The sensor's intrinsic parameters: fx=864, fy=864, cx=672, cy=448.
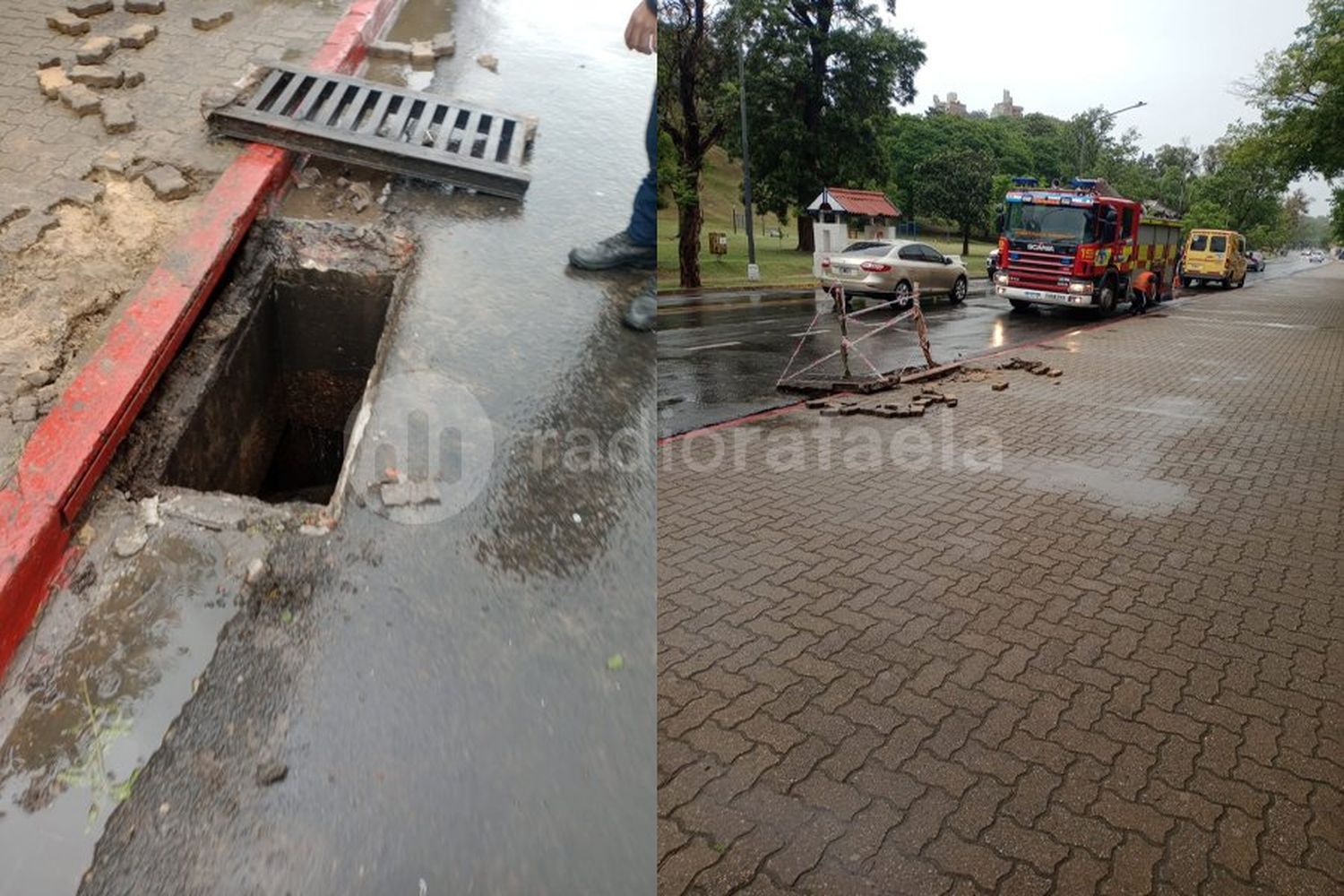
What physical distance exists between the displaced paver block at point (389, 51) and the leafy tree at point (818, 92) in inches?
546

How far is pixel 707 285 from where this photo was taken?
19344 millimetres

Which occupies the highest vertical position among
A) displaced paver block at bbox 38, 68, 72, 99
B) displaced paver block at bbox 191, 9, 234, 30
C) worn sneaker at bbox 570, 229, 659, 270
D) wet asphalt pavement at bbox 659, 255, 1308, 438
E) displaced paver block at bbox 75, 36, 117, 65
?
displaced paver block at bbox 191, 9, 234, 30

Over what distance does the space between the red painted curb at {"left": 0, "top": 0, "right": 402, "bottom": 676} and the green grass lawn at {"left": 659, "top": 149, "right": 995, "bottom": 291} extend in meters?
9.56

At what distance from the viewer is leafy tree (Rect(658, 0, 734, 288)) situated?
902 centimetres

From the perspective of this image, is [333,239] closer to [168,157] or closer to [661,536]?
[168,157]

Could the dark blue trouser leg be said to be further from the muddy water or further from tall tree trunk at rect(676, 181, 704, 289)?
tall tree trunk at rect(676, 181, 704, 289)

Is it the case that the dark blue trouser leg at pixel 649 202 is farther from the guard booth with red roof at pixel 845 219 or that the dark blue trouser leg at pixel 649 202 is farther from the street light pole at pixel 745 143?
the guard booth with red roof at pixel 845 219

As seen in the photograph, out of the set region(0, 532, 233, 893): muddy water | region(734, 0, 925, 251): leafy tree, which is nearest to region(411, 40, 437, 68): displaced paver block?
region(0, 532, 233, 893): muddy water

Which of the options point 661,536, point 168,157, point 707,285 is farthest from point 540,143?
point 707,285

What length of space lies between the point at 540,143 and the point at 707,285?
1577cm

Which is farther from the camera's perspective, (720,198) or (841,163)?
(720,198)

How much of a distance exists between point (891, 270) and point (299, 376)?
13.3 meters

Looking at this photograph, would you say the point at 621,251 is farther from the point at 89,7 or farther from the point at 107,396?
the point at 89,7

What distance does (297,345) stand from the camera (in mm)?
3275
